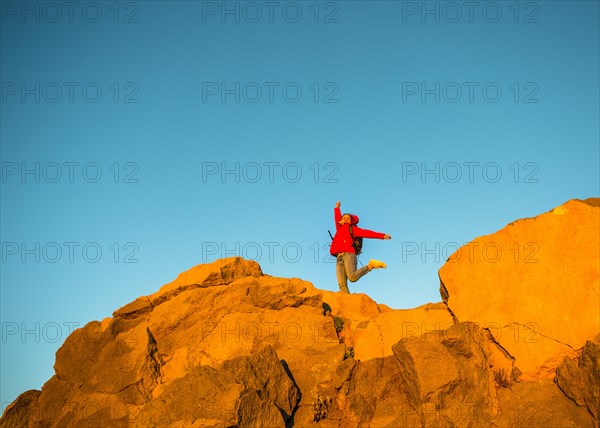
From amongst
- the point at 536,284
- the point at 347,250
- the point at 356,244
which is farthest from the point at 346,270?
the point at 536,284

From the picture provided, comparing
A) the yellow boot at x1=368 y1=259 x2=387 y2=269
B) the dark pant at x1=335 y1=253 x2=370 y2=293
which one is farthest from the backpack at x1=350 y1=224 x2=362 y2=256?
the yellow boot at x1=368 y1=259 x2=387 y2=269

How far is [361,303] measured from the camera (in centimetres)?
1666

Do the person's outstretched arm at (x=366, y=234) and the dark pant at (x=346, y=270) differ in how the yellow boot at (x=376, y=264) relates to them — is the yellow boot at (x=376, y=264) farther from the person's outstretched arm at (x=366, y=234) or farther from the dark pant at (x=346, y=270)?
the person's outstretched arm at (x=366, y=234)

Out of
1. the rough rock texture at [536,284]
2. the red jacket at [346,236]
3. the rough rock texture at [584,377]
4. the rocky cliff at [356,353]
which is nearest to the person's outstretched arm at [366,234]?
the red jacket at [346,236]

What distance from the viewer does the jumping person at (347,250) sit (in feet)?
60.0

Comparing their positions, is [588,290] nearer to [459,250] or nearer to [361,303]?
[459,250]

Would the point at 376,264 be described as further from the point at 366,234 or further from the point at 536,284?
the point at 536,284

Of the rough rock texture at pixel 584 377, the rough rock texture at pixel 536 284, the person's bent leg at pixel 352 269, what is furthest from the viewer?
the person's bent leg at pixel 352 269

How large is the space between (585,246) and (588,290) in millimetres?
1055

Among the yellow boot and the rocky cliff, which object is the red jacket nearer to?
the yellow boot

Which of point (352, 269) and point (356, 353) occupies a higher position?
point (352, 269)

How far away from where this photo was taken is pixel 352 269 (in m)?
18.5

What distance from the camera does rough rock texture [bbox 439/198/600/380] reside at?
37.2 feet

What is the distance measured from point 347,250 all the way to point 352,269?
72cm
